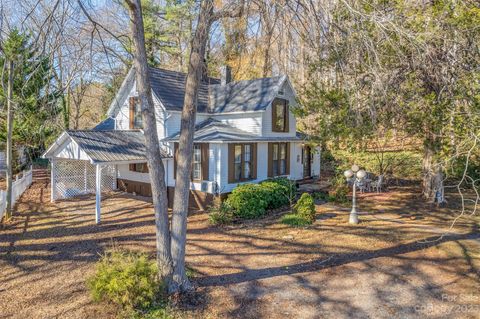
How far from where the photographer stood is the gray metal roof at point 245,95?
15.7 m

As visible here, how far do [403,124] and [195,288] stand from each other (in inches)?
323

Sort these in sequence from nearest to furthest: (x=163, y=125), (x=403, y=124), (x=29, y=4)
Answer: (x=29, y=4), (x=403, y=124), (x=163, y=125)

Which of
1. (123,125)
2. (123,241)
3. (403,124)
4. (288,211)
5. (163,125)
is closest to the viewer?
(123,241)

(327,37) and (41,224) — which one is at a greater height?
(327,37)

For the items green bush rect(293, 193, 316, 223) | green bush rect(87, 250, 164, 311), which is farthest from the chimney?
green bush rect(87, 250, 164, 311)

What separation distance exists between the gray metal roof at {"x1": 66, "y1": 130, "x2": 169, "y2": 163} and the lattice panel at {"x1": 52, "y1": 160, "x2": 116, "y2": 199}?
8.83ft

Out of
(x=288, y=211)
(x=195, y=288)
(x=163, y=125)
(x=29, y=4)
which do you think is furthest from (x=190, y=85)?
(x=163, y=125)

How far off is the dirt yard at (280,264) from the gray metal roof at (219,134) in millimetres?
3183

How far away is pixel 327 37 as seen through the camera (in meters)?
5.86

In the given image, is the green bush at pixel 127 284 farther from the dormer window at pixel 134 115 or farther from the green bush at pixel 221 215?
the dormer window at pixel 134 115

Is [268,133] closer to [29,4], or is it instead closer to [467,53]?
[467,53]

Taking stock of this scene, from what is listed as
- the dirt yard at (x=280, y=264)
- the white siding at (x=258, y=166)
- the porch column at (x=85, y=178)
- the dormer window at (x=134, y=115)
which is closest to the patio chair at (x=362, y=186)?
the dirt yard at (x=280, y=264)

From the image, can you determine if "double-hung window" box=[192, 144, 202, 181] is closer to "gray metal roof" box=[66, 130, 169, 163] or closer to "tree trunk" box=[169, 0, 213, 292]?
"gray metal roof" box=[66, 130, 169, 163]

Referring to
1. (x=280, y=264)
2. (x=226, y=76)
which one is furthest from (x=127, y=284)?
(x=226, y=76)
